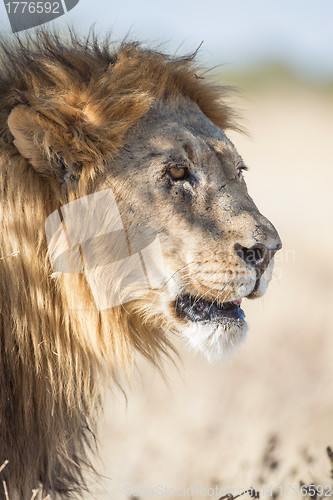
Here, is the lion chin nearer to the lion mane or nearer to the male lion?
the male lion

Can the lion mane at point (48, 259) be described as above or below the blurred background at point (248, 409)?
above

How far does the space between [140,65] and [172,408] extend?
11.9 feet

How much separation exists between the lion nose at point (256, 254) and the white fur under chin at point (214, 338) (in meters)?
0.30

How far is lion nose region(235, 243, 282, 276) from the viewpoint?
A: 3354mm

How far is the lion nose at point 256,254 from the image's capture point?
3.35 meters

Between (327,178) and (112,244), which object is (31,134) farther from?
(327,178)

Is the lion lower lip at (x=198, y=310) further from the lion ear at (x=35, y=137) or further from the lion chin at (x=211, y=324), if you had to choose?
the lion ear at (x=35, y=137)

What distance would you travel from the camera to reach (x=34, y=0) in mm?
4156

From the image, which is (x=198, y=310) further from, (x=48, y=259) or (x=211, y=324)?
(x=48, y=259)

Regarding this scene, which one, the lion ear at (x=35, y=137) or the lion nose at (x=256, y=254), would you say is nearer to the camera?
the lion ear at (x=35, y=137)

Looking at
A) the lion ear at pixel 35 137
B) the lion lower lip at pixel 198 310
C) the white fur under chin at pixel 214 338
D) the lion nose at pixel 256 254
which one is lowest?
the white fur under chin at pixel 214 338

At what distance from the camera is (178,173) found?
3.45 metres

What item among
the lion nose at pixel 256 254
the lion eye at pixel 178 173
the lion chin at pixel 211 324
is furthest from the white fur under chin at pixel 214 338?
the lion eye at pixel 178 173

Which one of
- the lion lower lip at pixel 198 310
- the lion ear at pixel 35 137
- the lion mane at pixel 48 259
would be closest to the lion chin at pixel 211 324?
the lion lower lip at pixel 198 310
